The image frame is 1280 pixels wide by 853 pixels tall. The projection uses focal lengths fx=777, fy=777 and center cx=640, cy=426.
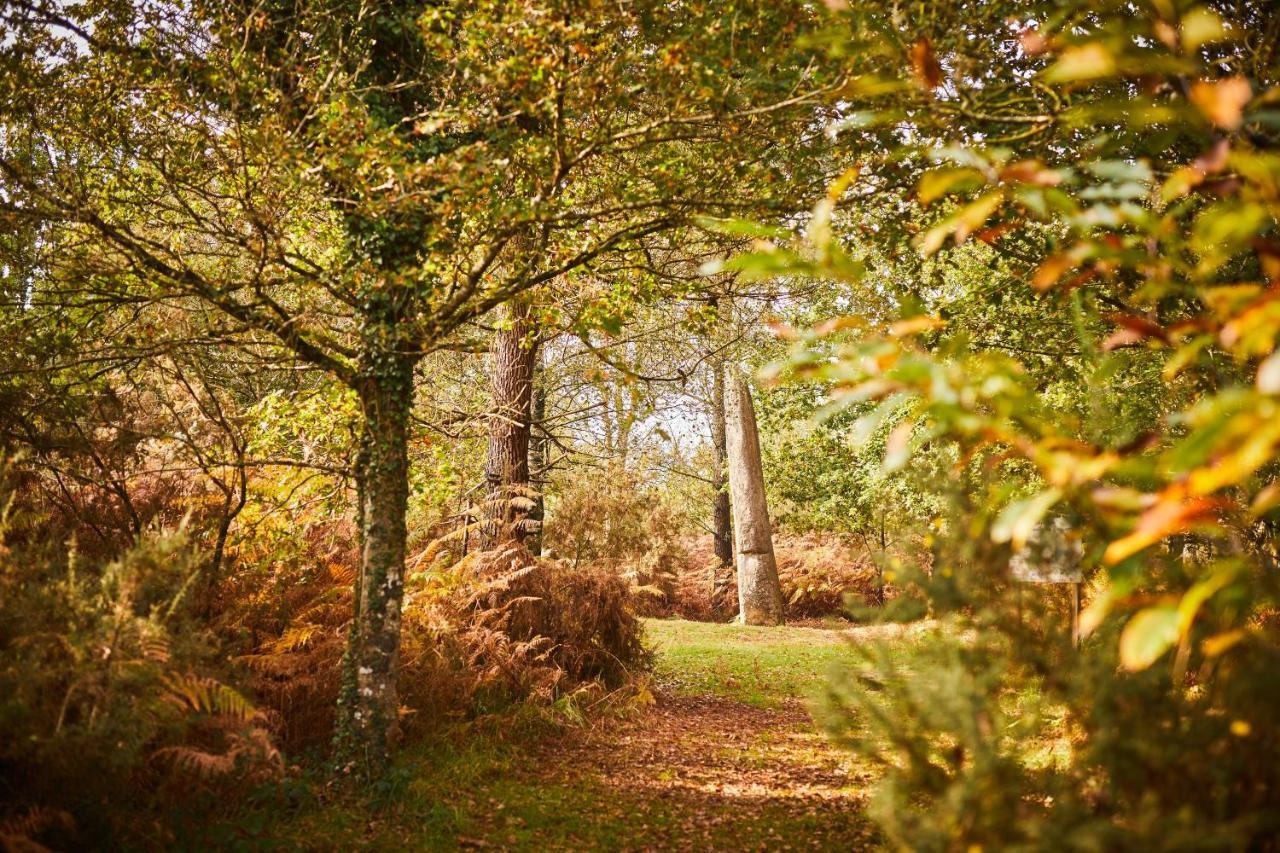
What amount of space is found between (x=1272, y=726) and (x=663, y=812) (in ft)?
14.1

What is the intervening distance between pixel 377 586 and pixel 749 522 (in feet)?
44.7

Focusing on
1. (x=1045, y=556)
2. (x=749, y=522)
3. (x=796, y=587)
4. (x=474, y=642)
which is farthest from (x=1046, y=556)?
(x=796, y=587)

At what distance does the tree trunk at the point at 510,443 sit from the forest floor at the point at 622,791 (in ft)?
8.09

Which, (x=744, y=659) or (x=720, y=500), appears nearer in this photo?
(x=744, y=659)

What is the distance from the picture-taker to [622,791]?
574 centimetres

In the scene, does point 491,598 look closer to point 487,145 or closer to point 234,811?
point 234,811

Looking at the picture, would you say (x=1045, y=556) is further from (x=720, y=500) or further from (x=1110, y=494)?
(x=720, y=500)

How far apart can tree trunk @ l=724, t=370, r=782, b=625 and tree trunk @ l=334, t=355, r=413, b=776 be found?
42.7 ft

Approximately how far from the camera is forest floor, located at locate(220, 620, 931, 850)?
4629 mm

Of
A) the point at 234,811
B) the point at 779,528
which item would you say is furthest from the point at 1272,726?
the point at 779,528

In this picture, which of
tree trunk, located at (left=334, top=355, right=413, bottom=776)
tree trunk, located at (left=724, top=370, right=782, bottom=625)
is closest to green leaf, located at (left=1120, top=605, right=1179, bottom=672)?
tree trunk, located at (left=334, top=355, right=413, bottom=776)

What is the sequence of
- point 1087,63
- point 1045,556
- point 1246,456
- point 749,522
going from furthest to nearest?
point 749,522 < point 1045,556 < point 1087,63 < point 1246,456

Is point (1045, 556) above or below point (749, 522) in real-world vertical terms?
below

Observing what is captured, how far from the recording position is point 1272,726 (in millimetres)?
1740
